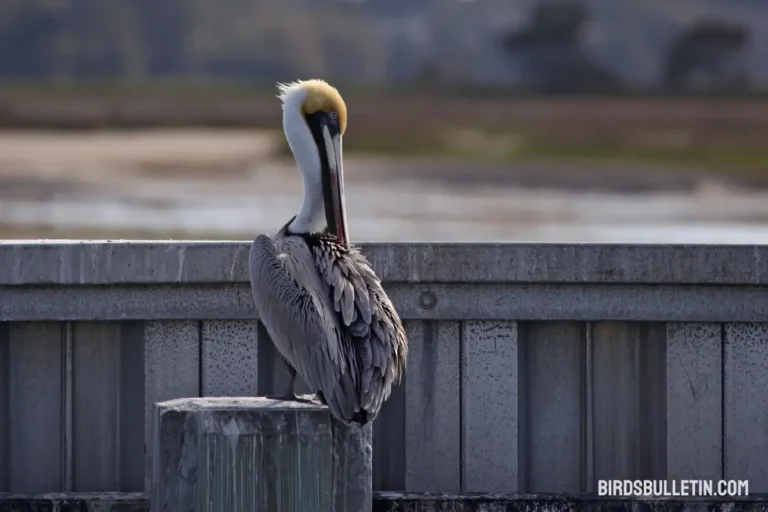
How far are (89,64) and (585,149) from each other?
1751 inches

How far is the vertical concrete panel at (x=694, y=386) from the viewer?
230 inches

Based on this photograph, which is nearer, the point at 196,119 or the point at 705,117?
the point at 705,117

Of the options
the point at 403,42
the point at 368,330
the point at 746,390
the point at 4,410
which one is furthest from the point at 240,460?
the point at 403,42

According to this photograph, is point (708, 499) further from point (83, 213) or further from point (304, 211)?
point (83, 213)

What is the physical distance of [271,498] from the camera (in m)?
4.84

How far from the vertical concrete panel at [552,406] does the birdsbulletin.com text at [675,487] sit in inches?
5.2

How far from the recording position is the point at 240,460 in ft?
15.8

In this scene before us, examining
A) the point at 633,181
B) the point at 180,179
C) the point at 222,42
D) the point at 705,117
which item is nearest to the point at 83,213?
the point at 180,179

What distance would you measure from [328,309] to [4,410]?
4.22 ft

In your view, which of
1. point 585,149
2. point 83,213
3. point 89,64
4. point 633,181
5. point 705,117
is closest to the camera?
point 83,213

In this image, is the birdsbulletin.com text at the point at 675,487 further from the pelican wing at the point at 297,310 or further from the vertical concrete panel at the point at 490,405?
the pelican wing at the point at 297,310

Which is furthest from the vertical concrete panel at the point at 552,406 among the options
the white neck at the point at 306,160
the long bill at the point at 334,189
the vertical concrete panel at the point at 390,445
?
the white neck at the point at 306,160

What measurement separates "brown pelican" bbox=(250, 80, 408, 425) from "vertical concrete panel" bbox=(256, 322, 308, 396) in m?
0.31

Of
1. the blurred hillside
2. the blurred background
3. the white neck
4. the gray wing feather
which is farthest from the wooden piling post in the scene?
the blurred hillside
